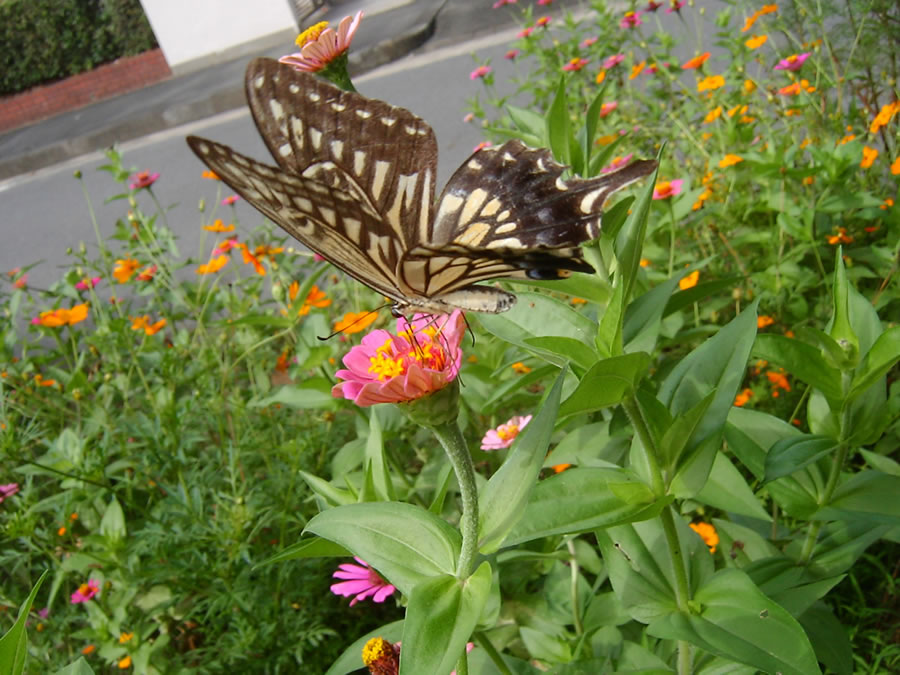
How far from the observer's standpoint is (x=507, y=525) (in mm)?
771

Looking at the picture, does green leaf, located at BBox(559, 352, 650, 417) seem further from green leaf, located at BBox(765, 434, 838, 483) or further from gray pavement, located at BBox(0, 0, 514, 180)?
gray pavement, located at BBox(0, 0, 514, 180)

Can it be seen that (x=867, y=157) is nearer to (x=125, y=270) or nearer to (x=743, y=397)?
(x=743, y=397)

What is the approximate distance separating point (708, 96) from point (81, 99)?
12699 mm

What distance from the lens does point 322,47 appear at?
1.12 m

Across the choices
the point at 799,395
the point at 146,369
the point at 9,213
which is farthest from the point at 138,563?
the point at 9,213

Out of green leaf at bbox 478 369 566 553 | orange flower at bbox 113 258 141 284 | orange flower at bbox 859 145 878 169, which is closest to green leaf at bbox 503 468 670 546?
green leaf at bbox 478 369 566 553

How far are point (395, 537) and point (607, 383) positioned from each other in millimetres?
274

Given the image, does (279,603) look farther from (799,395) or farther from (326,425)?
(799,395)

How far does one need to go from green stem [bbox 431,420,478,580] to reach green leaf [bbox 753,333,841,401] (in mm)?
392

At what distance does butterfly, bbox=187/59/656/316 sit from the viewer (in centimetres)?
81

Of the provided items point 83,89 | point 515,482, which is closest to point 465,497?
point 515,482

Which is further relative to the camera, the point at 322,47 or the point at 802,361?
the point at 322,47

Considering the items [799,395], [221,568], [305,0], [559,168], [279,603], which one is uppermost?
[305,0]

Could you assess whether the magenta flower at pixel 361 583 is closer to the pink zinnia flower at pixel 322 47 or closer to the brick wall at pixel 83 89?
the pink zinnia flower at pixel 322 47
